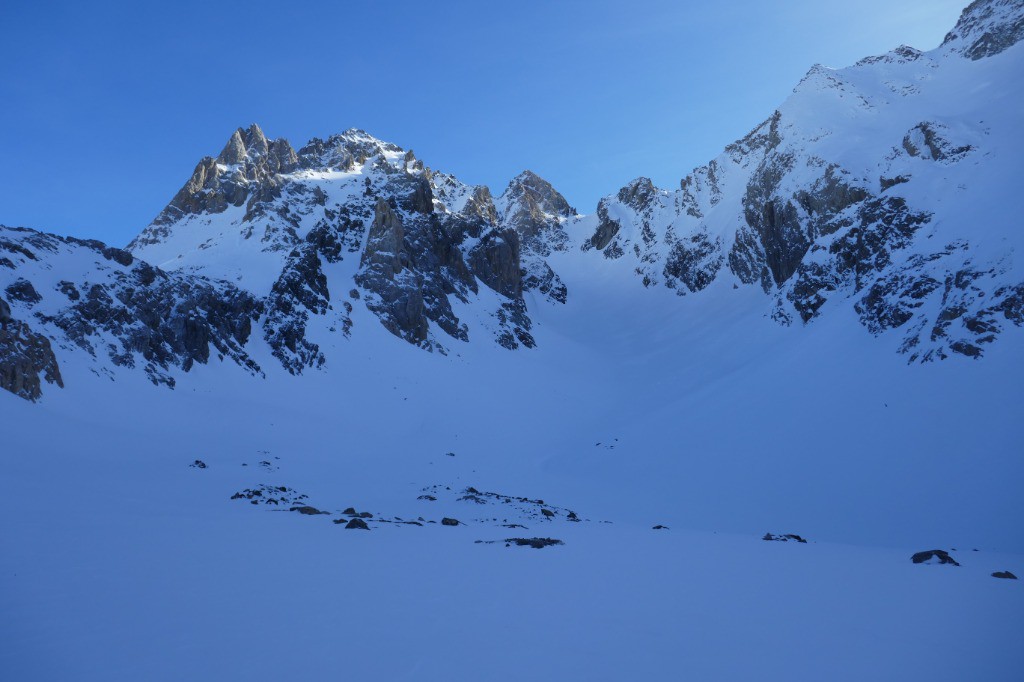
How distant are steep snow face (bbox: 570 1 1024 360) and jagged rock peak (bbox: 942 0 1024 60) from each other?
221mm

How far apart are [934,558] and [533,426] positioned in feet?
131

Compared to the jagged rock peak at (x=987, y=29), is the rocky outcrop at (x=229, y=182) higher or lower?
lower

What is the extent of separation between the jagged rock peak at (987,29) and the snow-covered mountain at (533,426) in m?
0.60

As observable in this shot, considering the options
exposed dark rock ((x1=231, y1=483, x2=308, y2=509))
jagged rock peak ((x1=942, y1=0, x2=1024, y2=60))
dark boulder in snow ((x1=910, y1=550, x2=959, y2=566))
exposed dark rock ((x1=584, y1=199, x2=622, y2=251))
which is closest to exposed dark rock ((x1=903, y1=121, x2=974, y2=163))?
jagged rock peak ((x1=942, y1=0, x2=1024, y2=60))

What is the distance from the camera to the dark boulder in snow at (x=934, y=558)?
14242 millimetres

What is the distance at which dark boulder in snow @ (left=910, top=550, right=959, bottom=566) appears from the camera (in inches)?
561

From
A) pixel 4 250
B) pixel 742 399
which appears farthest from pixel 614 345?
pixel 4 250

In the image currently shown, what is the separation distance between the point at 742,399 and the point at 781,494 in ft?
49.9

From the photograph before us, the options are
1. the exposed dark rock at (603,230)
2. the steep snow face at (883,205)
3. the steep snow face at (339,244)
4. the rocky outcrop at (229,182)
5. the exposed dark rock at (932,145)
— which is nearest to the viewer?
the steep snow face at (883,205)

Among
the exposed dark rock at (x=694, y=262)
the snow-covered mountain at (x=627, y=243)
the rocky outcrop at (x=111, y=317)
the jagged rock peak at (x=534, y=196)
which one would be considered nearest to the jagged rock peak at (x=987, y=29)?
the snow-covered mountain at (x=627, y=243)

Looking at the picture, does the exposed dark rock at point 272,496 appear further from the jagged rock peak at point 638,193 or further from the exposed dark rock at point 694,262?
the jagged rock peak at point 638,193

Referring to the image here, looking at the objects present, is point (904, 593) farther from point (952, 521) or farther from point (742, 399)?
point (742, 399)

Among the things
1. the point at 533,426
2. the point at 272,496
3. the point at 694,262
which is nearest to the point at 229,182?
the point at 533,426

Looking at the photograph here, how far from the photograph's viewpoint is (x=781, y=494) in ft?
95.8
